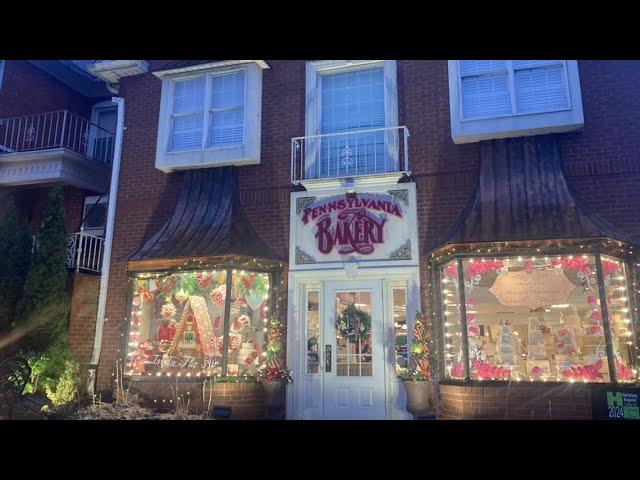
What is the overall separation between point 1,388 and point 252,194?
5.28 metres

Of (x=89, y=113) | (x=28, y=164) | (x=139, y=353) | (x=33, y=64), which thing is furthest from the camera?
(x=89, y=113)

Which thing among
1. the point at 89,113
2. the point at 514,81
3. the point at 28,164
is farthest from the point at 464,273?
the point at 89,113

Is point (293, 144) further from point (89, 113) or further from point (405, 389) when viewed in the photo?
point (89, 113)

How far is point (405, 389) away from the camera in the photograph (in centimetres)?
852

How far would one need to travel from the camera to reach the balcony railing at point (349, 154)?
966cm

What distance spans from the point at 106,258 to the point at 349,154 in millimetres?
5200

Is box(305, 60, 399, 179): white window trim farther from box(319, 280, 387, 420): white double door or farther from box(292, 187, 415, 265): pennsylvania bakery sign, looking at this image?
box(319, 280, 387, 420): white double door

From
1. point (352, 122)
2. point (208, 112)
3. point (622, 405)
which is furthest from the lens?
point (208, 112)

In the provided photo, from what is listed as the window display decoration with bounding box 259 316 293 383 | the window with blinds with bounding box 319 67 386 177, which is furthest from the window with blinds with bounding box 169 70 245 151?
the window display decoration with bounding box 259 316 293 383

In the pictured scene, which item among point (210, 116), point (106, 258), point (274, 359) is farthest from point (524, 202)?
point (106, 258)

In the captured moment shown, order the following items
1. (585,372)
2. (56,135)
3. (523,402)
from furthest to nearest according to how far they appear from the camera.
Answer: (56,135) < (585,372) < (523,402)

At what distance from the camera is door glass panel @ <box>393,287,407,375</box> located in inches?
352

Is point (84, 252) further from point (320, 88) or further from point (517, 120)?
point (517, 120)

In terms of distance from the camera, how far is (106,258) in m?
10.8
